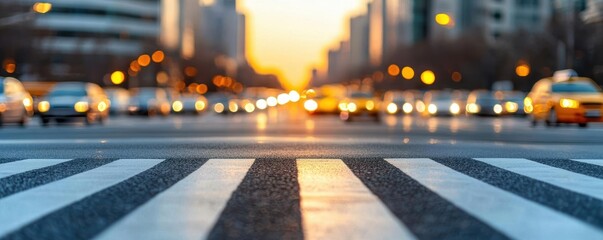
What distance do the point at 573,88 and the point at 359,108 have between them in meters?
9.77

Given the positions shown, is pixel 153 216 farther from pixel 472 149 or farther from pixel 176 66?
pixel 176 66

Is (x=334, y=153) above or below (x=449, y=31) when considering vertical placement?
below

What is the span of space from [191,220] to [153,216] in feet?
1.17

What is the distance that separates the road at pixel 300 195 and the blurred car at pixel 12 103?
1434 centimetres

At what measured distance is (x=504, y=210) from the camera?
6465mm

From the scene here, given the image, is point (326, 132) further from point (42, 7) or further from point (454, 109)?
point (42, 7)

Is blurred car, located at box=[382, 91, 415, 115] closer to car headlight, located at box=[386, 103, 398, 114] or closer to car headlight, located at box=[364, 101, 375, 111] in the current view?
car headlight, located at box=[386, 103, 398, 114]

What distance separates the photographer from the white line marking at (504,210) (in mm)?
5527

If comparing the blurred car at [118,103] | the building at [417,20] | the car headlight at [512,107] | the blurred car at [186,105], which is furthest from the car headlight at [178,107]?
the building at [417,20]

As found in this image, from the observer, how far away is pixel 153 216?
6129 mm

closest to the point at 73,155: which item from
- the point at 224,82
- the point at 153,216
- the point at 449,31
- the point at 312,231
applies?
the point at 153,216

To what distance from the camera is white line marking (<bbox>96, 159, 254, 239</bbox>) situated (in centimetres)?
544

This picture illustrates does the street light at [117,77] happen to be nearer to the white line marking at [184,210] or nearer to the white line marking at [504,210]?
the white line marking at [184,210]

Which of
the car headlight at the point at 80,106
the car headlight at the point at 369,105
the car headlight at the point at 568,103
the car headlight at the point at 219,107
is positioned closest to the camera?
the car headlight at the point at 568,103
